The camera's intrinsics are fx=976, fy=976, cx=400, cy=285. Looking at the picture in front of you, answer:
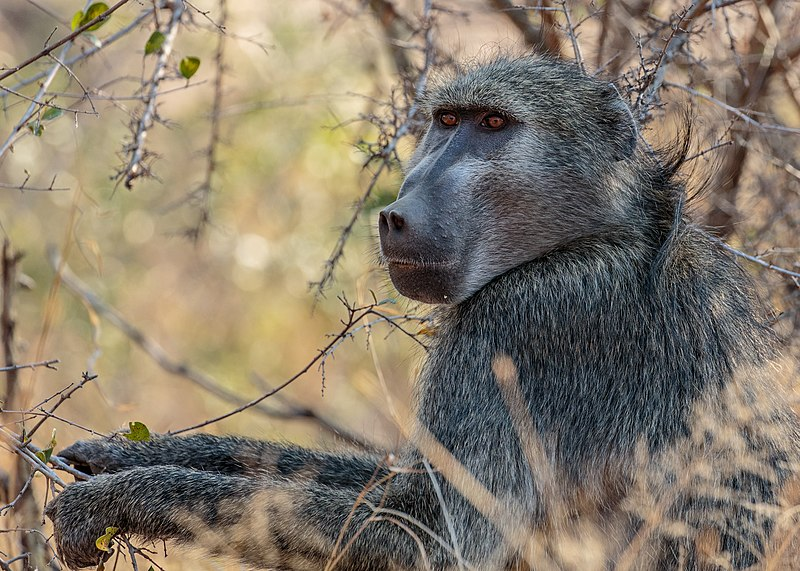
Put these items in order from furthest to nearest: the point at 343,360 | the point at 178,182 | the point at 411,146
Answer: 1. the point at 178,182
2. the point at 343,360
3. the point at 411,146

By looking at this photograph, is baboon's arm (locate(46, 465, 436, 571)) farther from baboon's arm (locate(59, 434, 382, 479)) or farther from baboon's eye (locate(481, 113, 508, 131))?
baboon's eye (locate(481, 113, 508, 131))

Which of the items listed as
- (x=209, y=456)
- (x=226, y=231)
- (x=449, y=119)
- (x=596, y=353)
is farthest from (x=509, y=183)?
(x=226, y=231)

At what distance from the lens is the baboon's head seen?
2859mm

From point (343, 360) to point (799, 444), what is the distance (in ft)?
18.1

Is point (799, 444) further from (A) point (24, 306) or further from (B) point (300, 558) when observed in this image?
(A) point (24, 306)

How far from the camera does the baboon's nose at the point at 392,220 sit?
278cm

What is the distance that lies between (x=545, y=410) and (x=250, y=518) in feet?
2.91

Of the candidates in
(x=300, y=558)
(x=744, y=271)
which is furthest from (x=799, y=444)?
(x=300, y=558)

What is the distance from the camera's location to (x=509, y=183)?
118 inches

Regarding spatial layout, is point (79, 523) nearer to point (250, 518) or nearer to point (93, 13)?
point (250, 518)

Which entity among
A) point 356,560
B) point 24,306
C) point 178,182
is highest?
point 178,182

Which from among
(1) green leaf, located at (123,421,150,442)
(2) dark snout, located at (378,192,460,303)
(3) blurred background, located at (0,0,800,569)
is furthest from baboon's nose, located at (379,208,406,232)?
(3) blurred background, located at (0,0,800,569)

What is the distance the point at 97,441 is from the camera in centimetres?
323

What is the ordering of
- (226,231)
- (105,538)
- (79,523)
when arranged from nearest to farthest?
(105,538)
(79,523)
(226,231)
